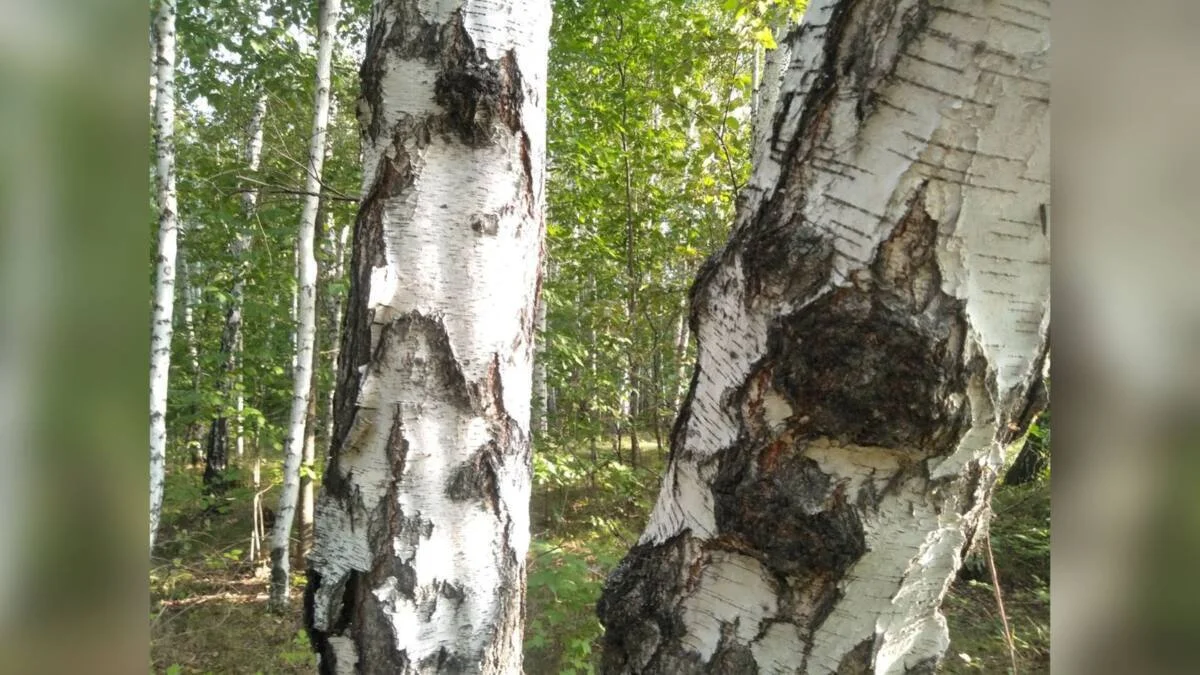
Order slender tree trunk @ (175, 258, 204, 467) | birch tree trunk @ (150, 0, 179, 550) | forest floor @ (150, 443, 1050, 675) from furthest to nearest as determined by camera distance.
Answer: slender tree trunk @ (175, 258, 204, 467)
birch tree trunk @ (150, 0, 179, 550)
forest floor @ (150, 443, 1050, 675)

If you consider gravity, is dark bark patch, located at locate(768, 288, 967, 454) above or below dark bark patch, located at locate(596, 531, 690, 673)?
above

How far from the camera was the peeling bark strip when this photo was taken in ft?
3.69

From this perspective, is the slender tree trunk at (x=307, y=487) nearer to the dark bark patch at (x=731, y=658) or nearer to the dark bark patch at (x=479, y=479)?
the dark bark patch at (x=479, y=479)

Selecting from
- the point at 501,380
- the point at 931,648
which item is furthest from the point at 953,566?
the point at 501,380

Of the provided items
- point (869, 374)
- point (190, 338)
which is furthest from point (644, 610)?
point (190, 338)

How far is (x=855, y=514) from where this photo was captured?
0.64 m

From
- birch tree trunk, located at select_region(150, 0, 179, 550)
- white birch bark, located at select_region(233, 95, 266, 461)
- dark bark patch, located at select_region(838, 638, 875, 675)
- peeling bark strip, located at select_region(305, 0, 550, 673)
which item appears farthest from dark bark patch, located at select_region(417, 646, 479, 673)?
white birch bark, located at select_region(233, 95, 266, 461)

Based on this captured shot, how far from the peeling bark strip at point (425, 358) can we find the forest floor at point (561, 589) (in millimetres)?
2021

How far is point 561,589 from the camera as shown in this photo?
3332mm

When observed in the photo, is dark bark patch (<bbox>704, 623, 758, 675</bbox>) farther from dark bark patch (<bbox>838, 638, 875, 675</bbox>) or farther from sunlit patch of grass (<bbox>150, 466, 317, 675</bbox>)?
sunlit patch of grass (<bbox>150, 466, 317, 675</bbox>)

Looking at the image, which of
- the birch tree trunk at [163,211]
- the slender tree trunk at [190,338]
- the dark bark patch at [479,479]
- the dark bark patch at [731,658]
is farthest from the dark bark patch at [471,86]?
the slender tree trunk at [190,338]

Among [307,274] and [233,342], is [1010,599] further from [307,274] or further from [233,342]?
[233,342]
